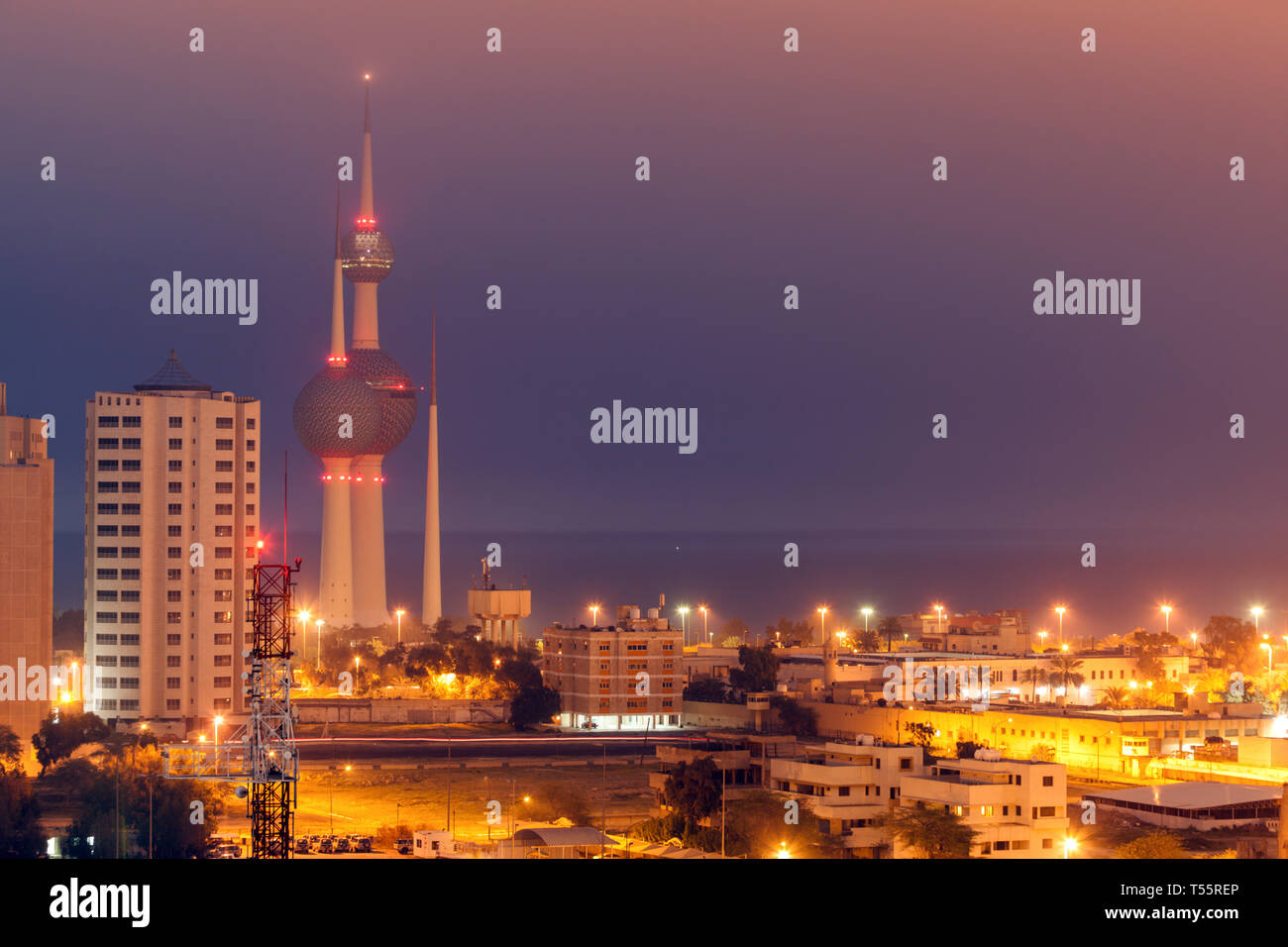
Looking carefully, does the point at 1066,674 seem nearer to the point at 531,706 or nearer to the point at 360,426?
the point at 531,706

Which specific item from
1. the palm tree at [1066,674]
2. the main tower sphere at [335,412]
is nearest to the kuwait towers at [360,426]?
the main tower sphere at [335,412]

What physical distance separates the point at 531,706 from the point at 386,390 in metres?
92.4

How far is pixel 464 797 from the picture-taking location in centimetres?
5734

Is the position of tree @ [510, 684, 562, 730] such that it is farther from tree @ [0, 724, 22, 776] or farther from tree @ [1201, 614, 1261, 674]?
tree @ [1201, 614, 1261, 674]

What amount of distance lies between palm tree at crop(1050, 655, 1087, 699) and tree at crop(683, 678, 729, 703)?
19222 millimetres

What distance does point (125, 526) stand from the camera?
3209 inches

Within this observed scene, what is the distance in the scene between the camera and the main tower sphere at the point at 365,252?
162375 millimetres

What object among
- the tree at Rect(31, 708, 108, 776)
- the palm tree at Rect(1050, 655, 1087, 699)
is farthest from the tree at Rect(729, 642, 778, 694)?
the tree at Rect(31, 708, 108, 776)

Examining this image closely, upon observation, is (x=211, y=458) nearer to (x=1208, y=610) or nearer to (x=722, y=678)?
(x=722, y=678)

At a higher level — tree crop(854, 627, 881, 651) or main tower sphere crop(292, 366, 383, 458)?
main tower sphere crop(292, 366, 383, 458)

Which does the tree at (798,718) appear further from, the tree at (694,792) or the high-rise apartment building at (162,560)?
the high-rise apartment building at (162,560)

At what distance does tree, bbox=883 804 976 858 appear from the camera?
44.1m
